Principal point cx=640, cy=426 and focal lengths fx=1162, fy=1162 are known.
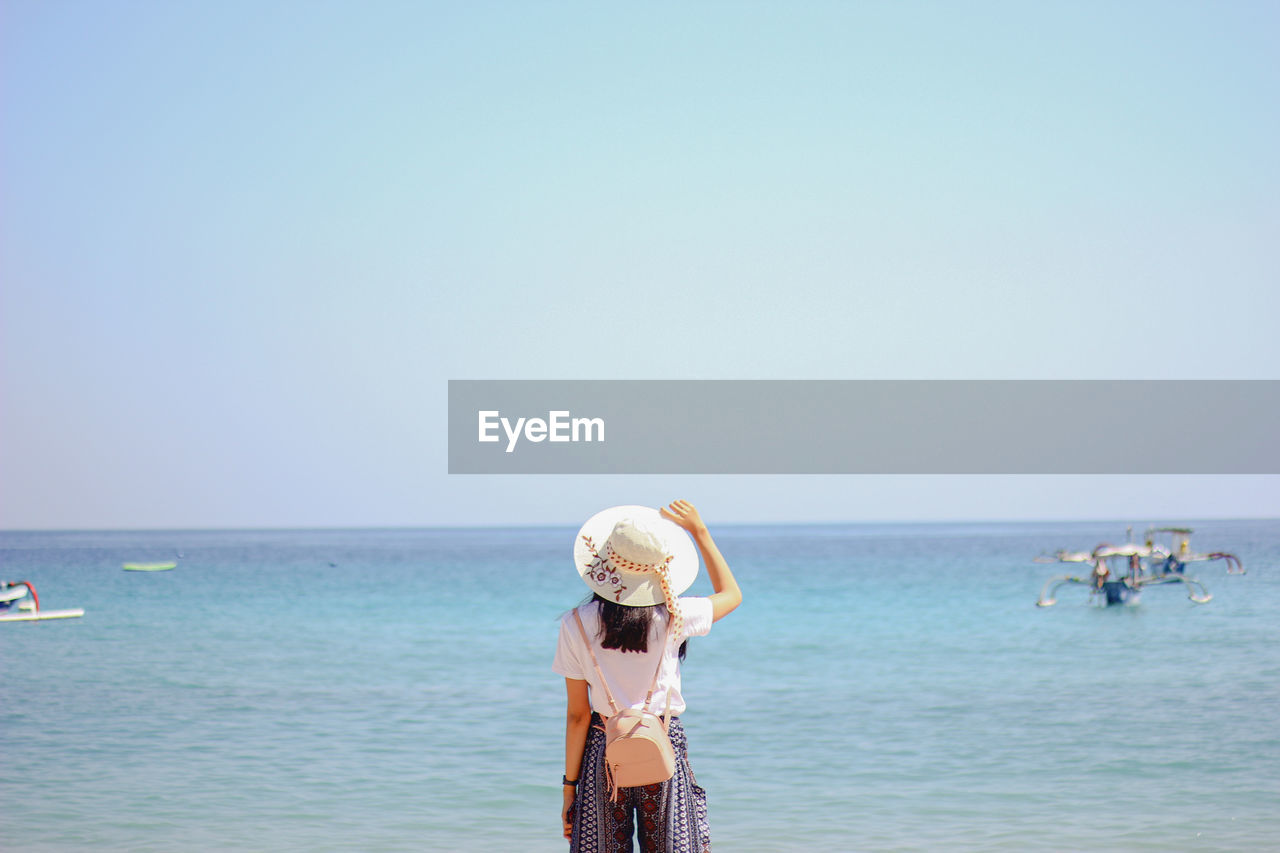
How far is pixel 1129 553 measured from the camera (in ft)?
82.6

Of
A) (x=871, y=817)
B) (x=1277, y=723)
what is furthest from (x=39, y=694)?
(x=1277, y=723)

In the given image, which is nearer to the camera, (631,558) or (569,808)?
(631,558)

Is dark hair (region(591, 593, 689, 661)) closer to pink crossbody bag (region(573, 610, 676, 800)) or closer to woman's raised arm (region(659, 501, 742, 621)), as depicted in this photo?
pink crossbody bag (region(573, 610, 676, 800))

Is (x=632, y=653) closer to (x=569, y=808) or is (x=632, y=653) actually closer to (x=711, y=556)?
(x=711, y=556)

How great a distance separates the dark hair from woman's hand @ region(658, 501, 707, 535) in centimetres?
29

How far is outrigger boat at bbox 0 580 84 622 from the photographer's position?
72.5 feet

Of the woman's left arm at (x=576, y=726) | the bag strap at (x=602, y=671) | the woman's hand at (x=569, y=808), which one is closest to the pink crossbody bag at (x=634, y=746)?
the bag strap at (x=602, y=671)

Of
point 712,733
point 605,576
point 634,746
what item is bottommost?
point 712,733

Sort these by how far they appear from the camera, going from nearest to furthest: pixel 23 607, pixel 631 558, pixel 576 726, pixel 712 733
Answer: pixel 631 558, pixel 576 726, pixel 712 733, pixel 23 607

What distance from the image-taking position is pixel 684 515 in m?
3.38

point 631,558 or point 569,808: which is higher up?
point 631,558

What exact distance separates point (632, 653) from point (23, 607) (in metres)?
24.5

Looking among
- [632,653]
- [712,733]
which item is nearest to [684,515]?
[632,653]

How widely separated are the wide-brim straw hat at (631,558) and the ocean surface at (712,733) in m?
4.21
